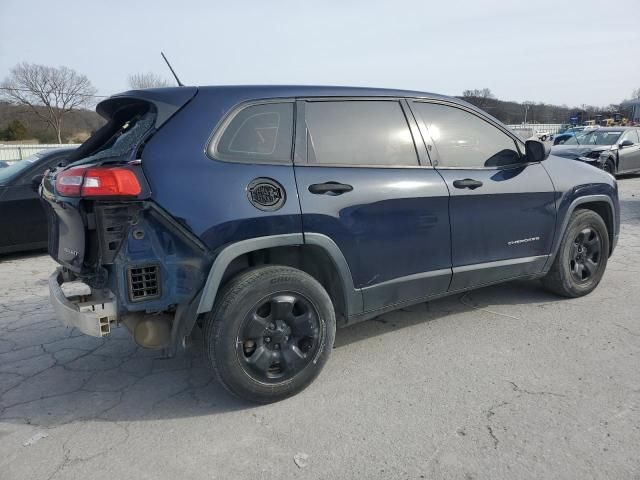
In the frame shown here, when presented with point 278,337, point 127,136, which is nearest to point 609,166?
point 278,337

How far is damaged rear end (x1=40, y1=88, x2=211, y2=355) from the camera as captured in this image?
248 centimetres

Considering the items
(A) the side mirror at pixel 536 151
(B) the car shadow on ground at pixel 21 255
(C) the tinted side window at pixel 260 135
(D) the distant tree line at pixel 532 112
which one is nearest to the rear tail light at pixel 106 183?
(C) the tinted side window at pixel 260 135

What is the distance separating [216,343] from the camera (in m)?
2.66

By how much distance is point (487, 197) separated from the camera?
12.0ft

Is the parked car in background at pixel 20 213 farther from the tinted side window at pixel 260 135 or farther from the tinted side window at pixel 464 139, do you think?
the tinted side window at pixel 464 139

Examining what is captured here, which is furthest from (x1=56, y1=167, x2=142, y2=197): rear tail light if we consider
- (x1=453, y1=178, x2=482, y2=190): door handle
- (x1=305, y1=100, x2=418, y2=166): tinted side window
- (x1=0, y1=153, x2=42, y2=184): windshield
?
(x1=0, y1=153, x2=42, y2=184): windshield

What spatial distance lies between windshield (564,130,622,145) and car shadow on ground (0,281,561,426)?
12309mm

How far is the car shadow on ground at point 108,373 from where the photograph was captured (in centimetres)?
286

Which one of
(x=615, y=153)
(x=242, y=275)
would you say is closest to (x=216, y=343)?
(x=242, y=275)

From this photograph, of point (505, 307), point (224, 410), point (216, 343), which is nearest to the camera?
point (216, 343)

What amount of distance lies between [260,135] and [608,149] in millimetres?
13966

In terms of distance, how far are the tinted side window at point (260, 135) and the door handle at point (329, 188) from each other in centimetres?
23

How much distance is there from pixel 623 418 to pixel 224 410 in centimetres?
219

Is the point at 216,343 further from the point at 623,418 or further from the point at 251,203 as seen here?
the point at 623,418
